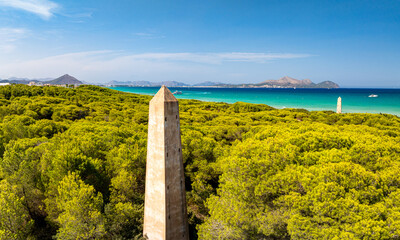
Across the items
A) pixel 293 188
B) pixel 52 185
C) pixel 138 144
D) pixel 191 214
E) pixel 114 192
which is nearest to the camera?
pixel 293 188

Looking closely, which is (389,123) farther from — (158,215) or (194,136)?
(158,215)

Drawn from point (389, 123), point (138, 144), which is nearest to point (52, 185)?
point (138, 144)

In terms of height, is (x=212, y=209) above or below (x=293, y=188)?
below

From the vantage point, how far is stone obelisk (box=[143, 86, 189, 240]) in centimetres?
1170

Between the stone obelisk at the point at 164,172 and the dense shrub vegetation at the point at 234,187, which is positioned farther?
the stone obelisk at the point at 164,172

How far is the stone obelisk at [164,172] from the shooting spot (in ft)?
38.4

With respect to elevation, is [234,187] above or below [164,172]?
below

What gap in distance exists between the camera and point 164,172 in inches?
459

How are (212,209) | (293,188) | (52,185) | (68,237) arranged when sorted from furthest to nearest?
(52,185), (212,209), (68,237), (293,188)

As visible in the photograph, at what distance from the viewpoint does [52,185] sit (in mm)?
14547

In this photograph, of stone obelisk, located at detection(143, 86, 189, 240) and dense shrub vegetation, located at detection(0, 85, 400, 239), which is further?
stone obelisk, located at detection(143, 86, 189, 240)

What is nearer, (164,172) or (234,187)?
(164,172)

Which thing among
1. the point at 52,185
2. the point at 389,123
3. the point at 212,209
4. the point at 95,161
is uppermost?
Result: the point at 389,123

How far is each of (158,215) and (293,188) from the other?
22.7 ft
